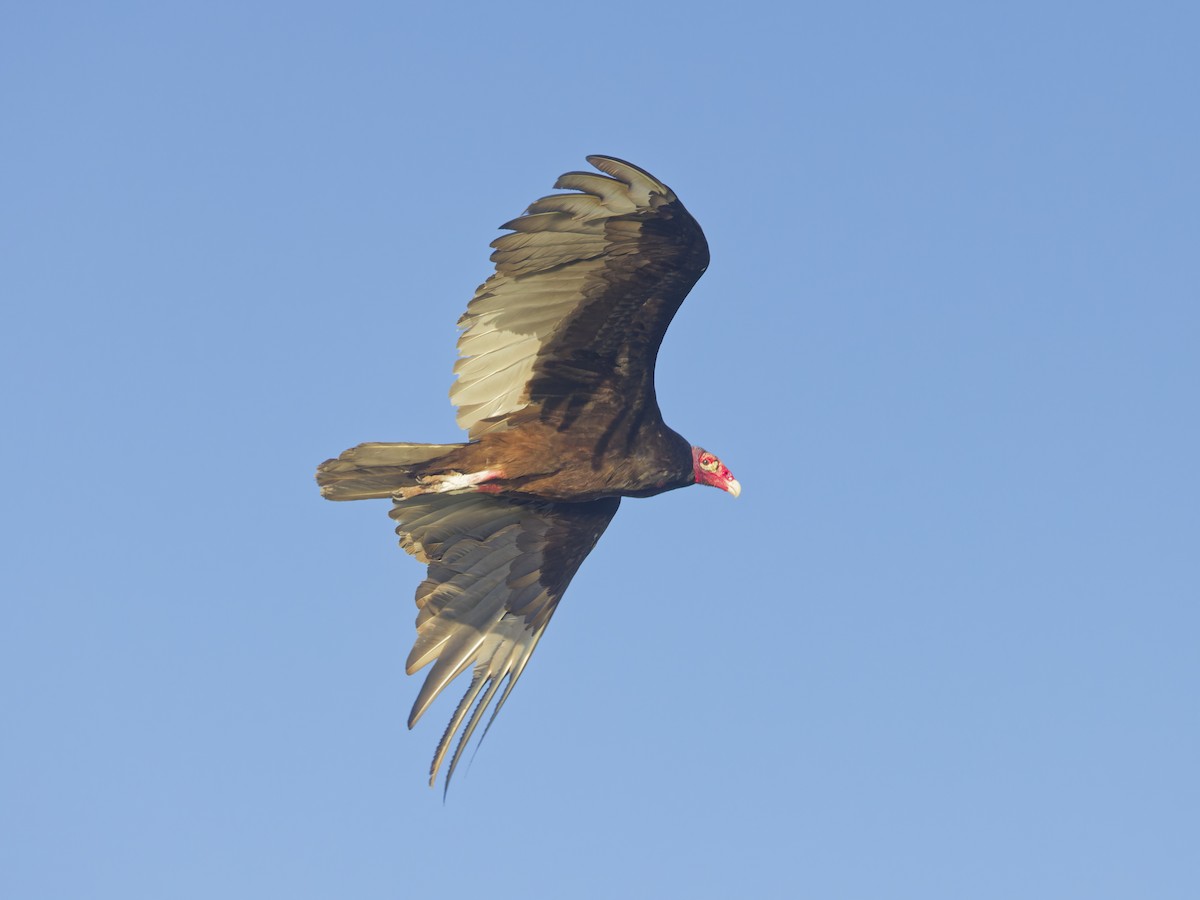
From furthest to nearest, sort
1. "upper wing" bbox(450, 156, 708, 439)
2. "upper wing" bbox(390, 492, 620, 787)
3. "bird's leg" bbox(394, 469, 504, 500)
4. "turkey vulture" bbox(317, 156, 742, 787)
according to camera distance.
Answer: "upper wing" bbox(390, 492, 620, 787)
"bird's leg" bbox(394, 469, 504, 500)
"turkey vulture" bbox(317, 156, 742, 787)
"upper wing" bbox(450, 156, 708, 439)

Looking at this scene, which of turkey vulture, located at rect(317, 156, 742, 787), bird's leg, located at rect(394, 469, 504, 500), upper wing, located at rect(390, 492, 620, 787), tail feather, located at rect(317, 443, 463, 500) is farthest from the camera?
upper wing, located at rect(390, 492, 620, 787)

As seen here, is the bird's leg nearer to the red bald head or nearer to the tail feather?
the tail feather

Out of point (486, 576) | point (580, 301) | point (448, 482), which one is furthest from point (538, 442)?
point (486, 576)

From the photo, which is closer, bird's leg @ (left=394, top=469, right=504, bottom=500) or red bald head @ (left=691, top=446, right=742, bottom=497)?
bird's leg @ (left=394, top=469, right=504, bottom=500)

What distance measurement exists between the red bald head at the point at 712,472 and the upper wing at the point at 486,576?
0.56m

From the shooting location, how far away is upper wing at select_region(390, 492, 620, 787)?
9141mm

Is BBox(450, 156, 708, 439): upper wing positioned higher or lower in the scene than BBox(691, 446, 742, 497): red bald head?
higher

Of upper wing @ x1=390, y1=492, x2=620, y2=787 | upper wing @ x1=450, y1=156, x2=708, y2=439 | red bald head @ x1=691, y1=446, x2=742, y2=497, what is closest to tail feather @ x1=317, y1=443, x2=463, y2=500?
upper wing @ x1=450, y1=156, x2=708, y2=439

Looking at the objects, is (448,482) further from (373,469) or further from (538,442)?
(538,442)

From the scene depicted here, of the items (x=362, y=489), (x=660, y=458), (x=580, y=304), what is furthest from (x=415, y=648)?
(x=580, y=304)

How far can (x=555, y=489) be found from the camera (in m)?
8.62

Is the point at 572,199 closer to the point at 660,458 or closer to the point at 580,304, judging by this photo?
the point at 580,304

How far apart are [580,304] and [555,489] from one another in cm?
111

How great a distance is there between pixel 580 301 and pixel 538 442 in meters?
0.87
